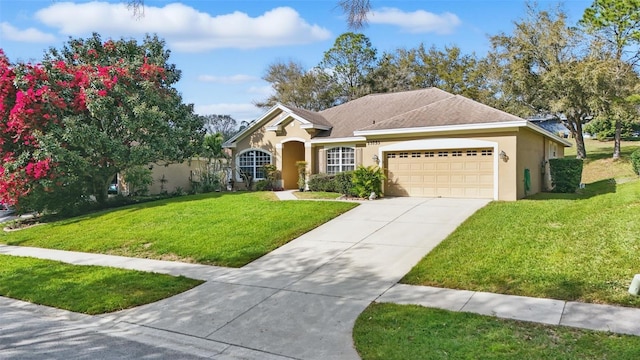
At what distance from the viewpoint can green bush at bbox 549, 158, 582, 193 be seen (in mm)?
18391

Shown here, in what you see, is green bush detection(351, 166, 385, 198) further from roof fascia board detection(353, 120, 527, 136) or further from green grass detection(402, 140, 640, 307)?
green grass detection(402, 140, 640, 307)

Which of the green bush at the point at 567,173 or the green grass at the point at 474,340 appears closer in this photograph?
the green grass at the point at 474,340

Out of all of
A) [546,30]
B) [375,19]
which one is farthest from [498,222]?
[546,30]

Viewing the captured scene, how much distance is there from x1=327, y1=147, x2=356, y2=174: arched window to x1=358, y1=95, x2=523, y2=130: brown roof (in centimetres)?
280

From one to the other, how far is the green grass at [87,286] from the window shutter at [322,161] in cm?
1267

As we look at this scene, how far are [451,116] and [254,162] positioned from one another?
10908 millimetres

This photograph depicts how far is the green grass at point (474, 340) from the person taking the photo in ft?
14.7

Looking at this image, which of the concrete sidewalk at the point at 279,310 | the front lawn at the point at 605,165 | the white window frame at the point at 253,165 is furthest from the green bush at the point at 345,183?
the front lawn at the point at 605,165

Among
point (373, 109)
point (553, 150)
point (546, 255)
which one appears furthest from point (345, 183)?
point (553, 150)

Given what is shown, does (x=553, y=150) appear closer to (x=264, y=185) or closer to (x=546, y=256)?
(x=264, y=185)

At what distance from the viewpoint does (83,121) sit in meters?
17.8

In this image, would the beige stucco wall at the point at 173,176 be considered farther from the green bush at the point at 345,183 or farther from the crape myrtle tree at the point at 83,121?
the green bush at the point at 345,183

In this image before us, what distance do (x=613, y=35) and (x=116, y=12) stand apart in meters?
34.3

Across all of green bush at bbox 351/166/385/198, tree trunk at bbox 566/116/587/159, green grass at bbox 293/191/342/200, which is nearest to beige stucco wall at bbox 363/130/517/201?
green bush at bbox 351/166/385/198
